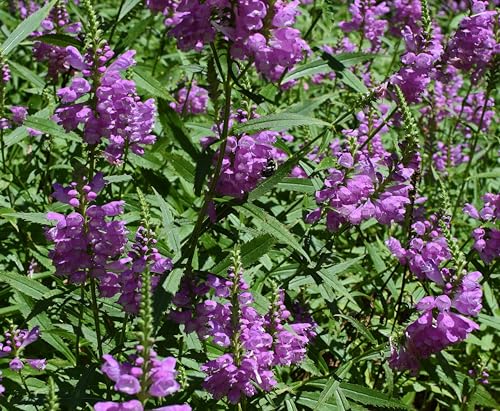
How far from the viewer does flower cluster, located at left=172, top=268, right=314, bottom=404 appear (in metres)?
3.27

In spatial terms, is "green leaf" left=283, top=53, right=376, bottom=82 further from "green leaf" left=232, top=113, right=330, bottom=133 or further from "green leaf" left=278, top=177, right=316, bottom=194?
"green leaf" left=232, top=113, right=330, bottom=133

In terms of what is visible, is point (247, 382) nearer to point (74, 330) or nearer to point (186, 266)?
point (186, 266)

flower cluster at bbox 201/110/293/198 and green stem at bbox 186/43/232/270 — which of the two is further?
flower cluster at bbox 201/110/293/198

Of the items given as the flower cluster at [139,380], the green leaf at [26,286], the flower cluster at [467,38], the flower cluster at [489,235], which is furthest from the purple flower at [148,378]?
the flower cluster at [467,38]

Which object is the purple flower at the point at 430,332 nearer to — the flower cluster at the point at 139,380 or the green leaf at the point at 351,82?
the green leaf at the point at 351,82

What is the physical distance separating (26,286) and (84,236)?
84 cm

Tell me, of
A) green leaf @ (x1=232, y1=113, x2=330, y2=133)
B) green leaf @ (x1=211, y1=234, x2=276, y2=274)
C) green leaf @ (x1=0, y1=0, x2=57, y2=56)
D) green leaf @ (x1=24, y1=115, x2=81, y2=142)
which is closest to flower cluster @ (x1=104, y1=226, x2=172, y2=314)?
green leaf @ (x1=211, y1=234, x2=276, y2=274)

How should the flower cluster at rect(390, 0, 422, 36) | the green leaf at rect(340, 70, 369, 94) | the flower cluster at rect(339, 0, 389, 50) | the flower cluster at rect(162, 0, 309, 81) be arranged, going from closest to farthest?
1. the flower cluster at rect(162, 0, 309, 81)
2. the green leaf at rect(340, 70, 369, 94)
3. the flower cluster at rect(339, 0, 389, 50)
4. the flower cluster at rect(390, 0, 422, 36)

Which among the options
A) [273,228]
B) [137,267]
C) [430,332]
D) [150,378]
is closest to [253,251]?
[273,228]

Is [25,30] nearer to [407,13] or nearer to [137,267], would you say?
[137,267]

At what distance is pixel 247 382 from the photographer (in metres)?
3.33

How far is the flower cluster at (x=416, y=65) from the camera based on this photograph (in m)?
4.67

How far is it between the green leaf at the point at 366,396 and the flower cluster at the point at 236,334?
64cm

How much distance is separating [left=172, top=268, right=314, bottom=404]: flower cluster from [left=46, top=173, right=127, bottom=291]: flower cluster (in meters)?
0.39
